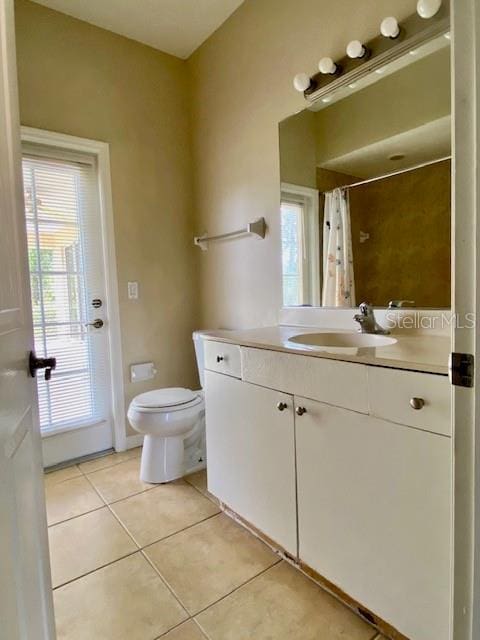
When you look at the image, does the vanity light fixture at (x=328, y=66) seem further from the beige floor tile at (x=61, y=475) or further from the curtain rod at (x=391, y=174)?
the beige floor tile at (x=61, y=475)

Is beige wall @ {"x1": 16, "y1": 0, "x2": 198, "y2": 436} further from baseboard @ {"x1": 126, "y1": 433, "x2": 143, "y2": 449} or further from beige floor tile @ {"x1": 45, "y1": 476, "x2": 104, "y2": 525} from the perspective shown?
beige floor tile @ {"x1": 45, "y1": 476, "x2": 104, "y2": 525}

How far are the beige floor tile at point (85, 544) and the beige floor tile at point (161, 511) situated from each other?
2.1 inches

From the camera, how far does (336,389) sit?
1086mm

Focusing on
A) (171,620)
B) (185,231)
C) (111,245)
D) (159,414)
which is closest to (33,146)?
(111,245)

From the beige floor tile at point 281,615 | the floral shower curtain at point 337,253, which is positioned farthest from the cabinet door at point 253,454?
the floral shower curtain at point 337,253

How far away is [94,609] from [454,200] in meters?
1.58

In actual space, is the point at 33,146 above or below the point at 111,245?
above

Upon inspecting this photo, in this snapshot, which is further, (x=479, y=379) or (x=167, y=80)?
(x=167, y=80)

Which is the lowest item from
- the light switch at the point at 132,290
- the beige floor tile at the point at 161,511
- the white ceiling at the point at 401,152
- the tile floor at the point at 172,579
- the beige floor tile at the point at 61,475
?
the tile floor at the point at 172,579

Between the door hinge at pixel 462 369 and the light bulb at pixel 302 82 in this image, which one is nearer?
the door hinge at pixel 462 369

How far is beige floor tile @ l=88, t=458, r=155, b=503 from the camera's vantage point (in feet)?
6.23

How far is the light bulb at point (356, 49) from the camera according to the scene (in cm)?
141

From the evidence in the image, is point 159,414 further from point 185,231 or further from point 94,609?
point 185,231

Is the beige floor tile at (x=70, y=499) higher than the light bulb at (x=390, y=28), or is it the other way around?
the light bulb at (x=390, y=28)
